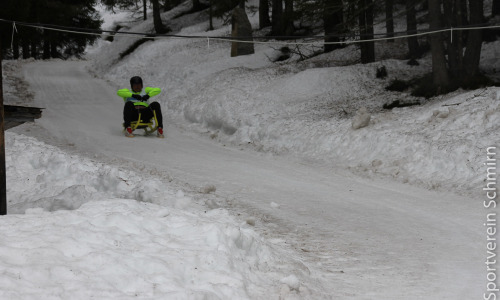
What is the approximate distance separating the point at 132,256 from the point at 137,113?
9573mm

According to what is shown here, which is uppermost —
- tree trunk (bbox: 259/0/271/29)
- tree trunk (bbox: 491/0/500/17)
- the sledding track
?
tree trunk (bbox: 259/0/271/29)

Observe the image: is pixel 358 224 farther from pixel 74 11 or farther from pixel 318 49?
pixel 74 11

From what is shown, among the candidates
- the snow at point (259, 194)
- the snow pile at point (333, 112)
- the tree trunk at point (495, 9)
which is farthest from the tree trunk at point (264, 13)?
the tree trunk at point (495, 9)

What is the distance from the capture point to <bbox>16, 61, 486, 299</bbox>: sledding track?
4.71 m

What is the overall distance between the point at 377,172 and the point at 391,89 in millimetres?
6371

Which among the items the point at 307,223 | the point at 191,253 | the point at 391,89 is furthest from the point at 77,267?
the point at 391,89

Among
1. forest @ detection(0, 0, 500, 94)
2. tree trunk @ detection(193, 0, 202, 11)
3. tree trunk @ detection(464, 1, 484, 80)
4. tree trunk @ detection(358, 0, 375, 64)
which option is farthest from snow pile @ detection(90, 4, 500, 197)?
tree trunk @ detection(193, 0, 202, 11)

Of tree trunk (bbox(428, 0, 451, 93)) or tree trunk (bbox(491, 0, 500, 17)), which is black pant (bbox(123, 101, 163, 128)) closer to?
tree trunk (bbox(428, 0, 451, 93))

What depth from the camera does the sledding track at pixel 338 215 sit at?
471 cm

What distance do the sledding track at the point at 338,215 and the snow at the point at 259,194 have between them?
0.03 m

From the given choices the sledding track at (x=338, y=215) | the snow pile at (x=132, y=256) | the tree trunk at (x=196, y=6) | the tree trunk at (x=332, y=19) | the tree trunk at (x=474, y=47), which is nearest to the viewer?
the snow pile at (x=132, y=256)

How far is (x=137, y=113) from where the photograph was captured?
13.3m

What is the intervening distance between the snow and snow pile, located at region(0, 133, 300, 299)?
0.02 metres

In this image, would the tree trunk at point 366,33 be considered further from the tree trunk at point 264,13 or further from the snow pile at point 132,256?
the snow pile at point 132,256
